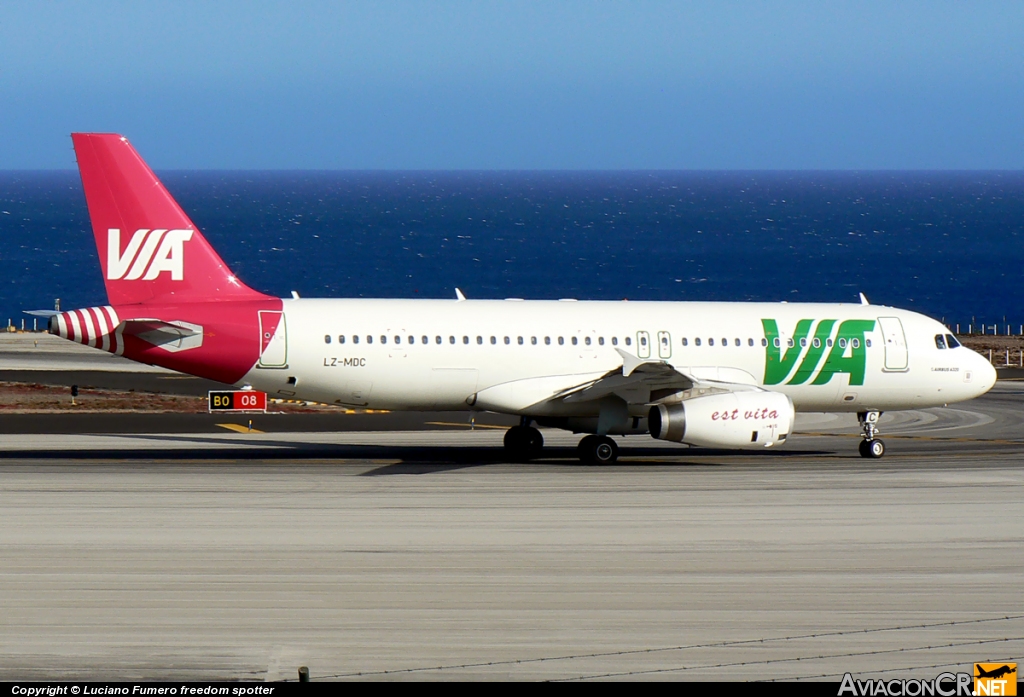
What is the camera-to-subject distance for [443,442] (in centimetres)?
3406

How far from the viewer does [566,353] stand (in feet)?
98.5

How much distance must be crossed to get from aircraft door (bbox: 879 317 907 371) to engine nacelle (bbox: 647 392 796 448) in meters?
4.94

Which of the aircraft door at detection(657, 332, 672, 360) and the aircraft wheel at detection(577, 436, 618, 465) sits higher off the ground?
the aircraft door at detection(657, 332, 672, 360)

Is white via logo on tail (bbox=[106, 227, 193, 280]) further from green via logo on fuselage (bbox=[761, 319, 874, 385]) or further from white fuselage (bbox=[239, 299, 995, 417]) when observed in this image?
green via logo on fuselage (bbox=[761, 319, 874, 385])

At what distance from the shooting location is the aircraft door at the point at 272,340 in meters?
28.0

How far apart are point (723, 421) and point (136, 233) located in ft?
43.4

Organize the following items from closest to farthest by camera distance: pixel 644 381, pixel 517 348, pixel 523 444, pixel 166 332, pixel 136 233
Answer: pixel 166 332 → pixel 136 233 → pixel 644 381 → pixel 517 348 → pixel 523 444

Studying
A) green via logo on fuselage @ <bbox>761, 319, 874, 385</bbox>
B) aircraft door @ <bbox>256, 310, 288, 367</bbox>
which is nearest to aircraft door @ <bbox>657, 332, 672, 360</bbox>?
green via logo on fuselage @ <bbox>761, 319, 874, 385</bbox>

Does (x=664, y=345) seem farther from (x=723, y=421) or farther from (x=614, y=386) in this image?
(x=723, y=421)

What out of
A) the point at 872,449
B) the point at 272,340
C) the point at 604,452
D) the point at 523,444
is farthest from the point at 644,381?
the point at 272,340

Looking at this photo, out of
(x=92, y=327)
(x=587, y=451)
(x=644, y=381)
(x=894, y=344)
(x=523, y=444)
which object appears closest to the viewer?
(x=92, y=327)

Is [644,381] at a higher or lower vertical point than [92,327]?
lower

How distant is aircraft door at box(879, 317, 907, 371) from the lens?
31938 millimetres

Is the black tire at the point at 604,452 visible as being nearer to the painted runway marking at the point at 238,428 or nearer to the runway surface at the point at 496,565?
the runway surface at the point at 496,565
